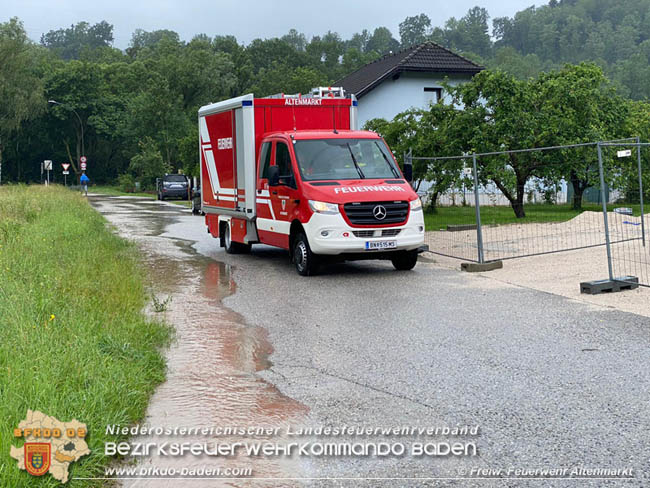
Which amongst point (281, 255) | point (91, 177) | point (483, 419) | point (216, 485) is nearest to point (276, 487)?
point (216, 485)

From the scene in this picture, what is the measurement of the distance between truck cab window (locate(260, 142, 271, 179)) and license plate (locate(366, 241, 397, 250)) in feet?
9.52

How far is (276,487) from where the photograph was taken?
4539 mm

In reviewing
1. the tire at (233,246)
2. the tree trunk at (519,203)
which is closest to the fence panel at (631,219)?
the tree trunk at (519,203)

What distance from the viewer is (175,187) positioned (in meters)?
53.0

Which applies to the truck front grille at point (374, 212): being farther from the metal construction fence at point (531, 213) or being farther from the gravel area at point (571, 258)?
the metal construction fence at point (531, 213)

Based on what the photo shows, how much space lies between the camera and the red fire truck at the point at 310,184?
1313cm

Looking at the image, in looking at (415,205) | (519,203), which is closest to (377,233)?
(415,205)

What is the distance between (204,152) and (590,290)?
9793mm

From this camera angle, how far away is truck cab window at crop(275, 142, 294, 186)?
1401 centimetres

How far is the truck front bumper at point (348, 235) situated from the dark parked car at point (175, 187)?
40.4 m

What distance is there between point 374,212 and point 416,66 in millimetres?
30948

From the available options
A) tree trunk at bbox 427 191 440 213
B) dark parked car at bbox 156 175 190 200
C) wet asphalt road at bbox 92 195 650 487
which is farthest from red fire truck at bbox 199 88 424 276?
dark parked car at bbox 156 175 190 200

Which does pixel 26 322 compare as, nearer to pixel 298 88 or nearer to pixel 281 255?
pixel 281 255

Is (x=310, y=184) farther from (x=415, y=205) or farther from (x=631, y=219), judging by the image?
(x=631, y=219)
